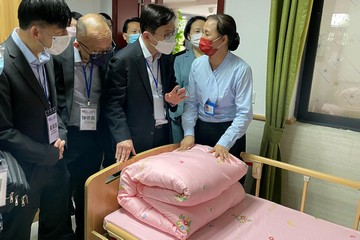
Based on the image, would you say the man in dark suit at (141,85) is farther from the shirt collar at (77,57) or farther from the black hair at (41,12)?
the black hair at (41,12)

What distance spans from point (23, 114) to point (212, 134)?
108cm

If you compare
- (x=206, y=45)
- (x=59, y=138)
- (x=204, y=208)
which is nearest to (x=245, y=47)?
(x=206, y=45)

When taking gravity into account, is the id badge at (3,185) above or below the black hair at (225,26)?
below

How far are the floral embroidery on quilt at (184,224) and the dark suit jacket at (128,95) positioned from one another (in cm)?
52

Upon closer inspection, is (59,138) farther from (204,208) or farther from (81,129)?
(204,208)

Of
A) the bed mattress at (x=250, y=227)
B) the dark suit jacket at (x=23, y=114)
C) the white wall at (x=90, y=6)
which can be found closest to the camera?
the dark suit jacket at (x=23, y=114)

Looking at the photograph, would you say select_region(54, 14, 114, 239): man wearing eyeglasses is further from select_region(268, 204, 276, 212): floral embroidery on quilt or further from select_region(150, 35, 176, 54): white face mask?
select_region(268, 204, 276, 212): floral embroidery on quilt

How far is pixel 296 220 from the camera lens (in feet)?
5.27

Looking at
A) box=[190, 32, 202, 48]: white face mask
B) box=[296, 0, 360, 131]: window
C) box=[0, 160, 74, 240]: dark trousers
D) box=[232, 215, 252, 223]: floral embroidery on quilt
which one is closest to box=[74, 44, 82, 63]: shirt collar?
box=[0, 160, 74, 240]: dark trousers

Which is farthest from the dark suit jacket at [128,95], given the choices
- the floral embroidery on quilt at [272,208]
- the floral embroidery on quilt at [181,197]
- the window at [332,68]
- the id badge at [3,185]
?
the window at [332,68]

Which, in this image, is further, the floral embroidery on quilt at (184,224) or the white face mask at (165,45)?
the white face mask at (165,45)

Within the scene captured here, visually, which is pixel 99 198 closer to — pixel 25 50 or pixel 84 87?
pixel 84 87

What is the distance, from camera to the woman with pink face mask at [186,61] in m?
2.26

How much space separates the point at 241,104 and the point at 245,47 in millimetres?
749
